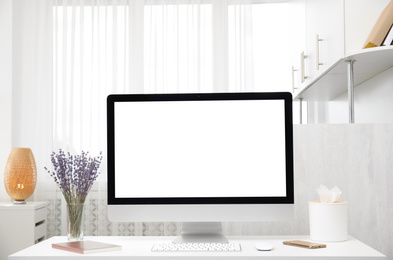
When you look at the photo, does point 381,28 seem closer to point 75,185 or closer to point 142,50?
point 75,185

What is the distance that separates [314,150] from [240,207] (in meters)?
0.55

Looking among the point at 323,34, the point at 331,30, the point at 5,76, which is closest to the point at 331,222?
the point at 331,30

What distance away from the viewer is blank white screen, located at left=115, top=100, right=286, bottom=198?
1.69 metres

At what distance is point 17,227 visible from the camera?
307cm

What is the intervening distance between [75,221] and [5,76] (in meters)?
2.17

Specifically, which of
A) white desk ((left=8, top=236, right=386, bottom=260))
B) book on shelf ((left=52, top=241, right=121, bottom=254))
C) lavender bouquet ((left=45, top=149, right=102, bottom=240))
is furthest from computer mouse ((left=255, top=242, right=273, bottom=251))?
lavender bouquet ((left=45, top=149, right=102, bottom=240))

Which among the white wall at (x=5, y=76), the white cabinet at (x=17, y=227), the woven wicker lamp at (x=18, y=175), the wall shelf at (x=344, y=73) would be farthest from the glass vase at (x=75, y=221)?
the white wall at (x=5, y=76)

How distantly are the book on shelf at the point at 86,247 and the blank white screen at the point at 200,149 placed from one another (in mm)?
191

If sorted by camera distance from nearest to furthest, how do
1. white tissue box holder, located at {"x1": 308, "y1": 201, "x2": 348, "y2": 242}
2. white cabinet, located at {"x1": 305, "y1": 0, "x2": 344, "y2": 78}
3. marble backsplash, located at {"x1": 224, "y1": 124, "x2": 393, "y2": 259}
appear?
white tissue box holder, located at {"x1": 308, "y1": 201, "x2": 348, "y2": 242} < marble backsplash, located at {"x1": 224, "y1": 124, "x2": 393, "y2": 259} < white cabinet, located at {"x1": 305, "y1": 0, "x2": 344, "y2": 78}

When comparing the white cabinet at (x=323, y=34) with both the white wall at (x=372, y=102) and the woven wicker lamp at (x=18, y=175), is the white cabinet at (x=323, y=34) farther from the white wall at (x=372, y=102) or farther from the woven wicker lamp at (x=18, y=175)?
the woven wicker lamp at (x=18, y=175)

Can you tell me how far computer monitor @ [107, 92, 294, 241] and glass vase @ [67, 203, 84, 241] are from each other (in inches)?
4.7

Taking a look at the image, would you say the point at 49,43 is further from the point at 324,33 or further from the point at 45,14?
the point at 324,33

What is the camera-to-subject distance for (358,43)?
7.12 feet

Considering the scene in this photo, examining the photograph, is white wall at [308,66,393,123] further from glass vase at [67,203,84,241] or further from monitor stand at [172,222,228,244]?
glass vase at [67,203,84,241]
